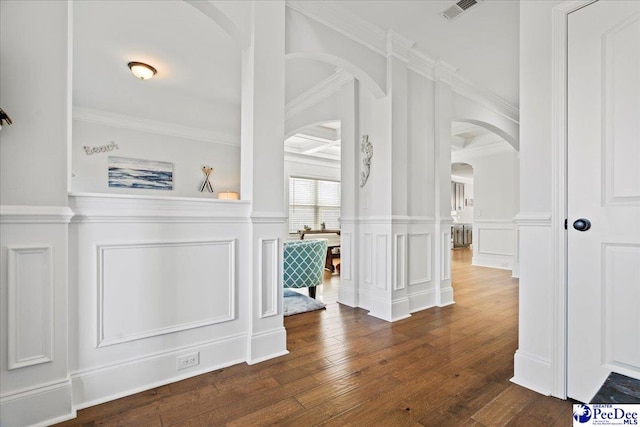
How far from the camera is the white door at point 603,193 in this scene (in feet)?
4.79

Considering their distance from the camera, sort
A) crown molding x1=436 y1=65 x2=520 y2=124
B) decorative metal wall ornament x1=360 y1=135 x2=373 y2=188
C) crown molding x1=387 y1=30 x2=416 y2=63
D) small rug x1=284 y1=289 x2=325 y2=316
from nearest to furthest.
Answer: crown molding x1=387 y1=30 x2=416 y2=63
small rug x1=284 y1=289 x2=325 y2=316
decorative metal wall ornament x1=360 y1=135 x2=373 y2=188
crown molding x1=436 y1=65 x2=520 y2=124

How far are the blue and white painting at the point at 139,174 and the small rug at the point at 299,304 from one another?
3.07m

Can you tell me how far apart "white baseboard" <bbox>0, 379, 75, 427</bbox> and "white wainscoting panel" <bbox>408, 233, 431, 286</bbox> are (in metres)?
2.93

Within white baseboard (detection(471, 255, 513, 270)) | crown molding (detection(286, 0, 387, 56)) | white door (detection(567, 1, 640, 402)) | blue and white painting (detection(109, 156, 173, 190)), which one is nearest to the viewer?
white door (detection(567, 1, 640, 402))

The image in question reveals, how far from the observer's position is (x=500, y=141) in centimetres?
639

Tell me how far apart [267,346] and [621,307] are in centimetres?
206

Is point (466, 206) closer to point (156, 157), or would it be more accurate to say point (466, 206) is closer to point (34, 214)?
point (156, 157)

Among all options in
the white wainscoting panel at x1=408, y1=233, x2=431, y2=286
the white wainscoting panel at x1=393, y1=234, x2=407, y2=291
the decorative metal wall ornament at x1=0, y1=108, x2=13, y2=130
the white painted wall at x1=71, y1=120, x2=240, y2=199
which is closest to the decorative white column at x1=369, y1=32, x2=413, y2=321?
the white wainscoting panel at x1=393, y1=234, x2=407, y2=291

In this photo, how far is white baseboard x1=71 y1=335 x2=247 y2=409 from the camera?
1584 millimetres

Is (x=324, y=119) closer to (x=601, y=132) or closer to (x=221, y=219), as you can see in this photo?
(x=221, y=219)

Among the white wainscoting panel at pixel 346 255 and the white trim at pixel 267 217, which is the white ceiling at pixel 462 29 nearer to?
the white trim at pixel 267 217

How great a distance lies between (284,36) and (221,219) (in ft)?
4.92

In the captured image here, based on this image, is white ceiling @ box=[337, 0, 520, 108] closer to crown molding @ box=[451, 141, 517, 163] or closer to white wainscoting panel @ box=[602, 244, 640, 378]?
white wainscoting panel @ box=[602, 244, 640, 378]

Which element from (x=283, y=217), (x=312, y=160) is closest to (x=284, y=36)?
(x=283, y=217)
